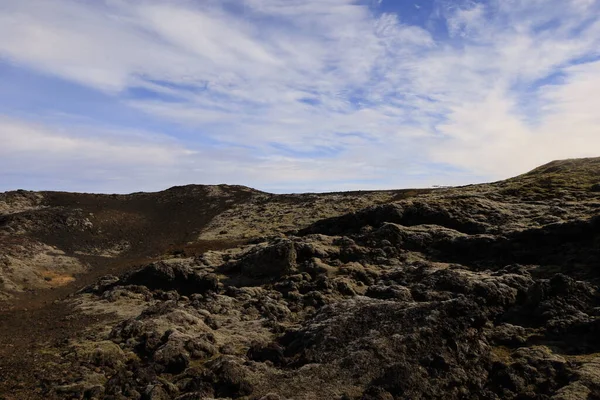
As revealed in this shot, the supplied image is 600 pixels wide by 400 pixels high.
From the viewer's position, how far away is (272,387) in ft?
59.6

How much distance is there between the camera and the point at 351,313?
23266 mm

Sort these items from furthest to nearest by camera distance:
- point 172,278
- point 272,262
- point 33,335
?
point 172,278 < point 272,262 < point 33,335

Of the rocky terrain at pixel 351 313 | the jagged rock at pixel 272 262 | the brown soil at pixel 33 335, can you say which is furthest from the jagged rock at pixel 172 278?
the brown soil at pixel 33 335

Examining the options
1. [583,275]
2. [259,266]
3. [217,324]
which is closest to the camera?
[217,324]

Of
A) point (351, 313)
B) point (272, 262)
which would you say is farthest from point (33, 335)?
point (351, 313)

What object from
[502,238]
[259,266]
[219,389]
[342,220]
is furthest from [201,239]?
[219,389]

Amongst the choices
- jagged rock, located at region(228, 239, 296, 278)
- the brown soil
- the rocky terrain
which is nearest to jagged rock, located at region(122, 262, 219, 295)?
the rocky terrain

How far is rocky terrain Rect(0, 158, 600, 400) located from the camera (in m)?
18.3

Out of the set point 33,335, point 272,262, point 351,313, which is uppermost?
point 272,262

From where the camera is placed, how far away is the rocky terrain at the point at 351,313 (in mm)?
18328

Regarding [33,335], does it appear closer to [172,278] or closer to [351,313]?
[172,278]

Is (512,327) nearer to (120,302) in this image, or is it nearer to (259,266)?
(259,266)

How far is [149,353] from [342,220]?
2740 cm

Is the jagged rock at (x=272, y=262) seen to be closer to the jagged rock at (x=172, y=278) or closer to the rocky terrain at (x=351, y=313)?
the rocky terrain at (x=351, y=313)
